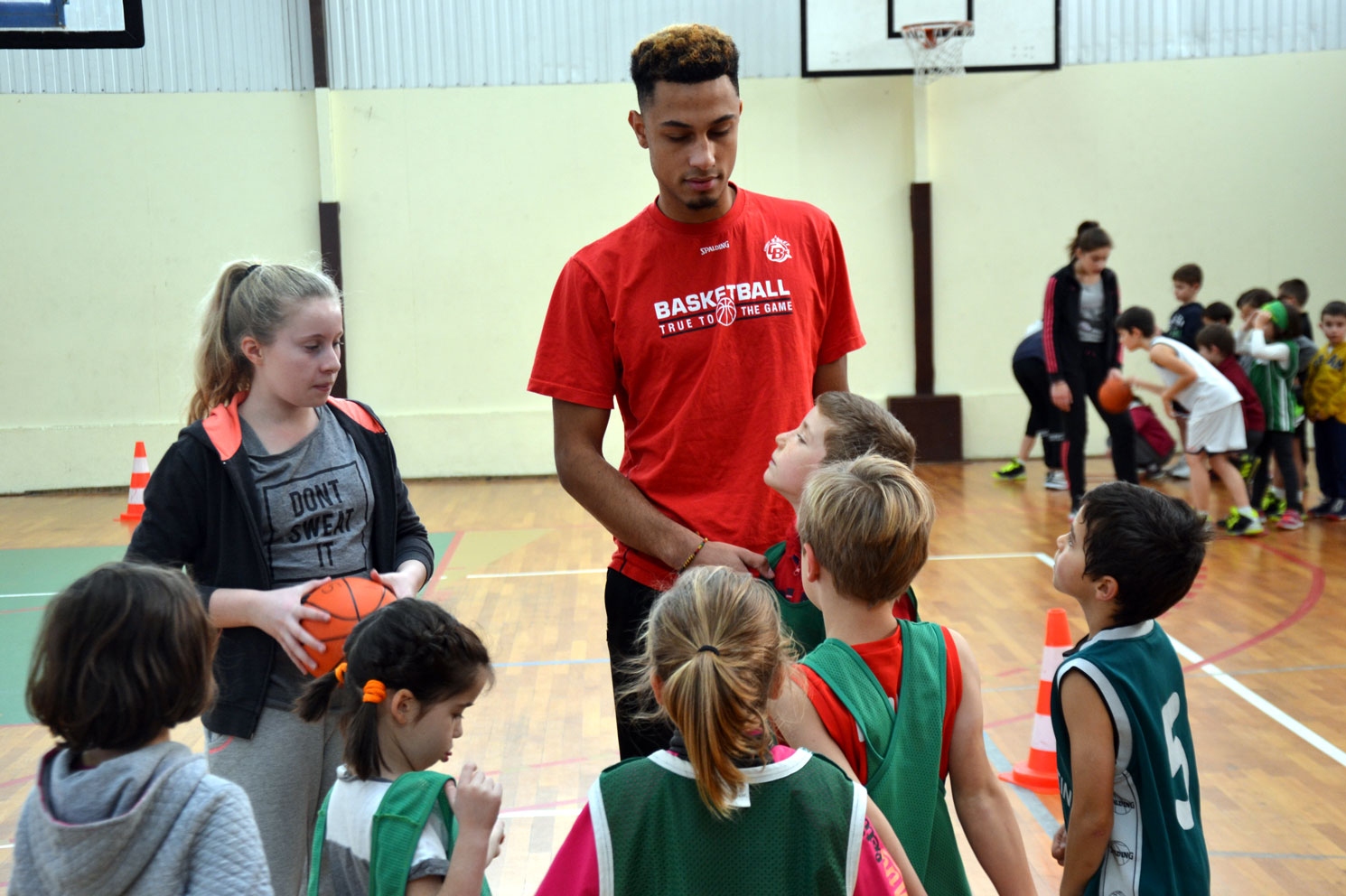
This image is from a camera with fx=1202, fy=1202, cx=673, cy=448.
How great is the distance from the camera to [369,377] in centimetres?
1049

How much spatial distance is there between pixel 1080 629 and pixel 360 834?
14.6 feet

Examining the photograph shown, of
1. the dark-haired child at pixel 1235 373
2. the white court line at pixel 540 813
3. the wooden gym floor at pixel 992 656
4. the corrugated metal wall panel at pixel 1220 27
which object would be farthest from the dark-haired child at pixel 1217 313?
the white court line at pixel 540 813

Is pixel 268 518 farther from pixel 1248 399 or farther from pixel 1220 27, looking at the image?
pixel 1220 27

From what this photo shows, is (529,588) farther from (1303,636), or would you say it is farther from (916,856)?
(916,856)

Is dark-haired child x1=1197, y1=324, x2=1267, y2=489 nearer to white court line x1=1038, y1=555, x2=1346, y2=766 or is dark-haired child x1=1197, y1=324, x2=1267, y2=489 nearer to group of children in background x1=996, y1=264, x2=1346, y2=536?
group of children in background x1=996, y1=264, x2=1346, y2=536

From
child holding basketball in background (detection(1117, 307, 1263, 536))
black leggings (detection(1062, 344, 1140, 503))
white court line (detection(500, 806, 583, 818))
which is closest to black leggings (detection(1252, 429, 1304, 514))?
child holding basketball in background (detection(1117, 307, 1263, 536))

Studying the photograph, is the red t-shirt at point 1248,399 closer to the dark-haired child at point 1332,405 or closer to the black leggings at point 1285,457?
the black leggings at point 1285,457

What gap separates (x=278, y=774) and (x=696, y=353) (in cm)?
100

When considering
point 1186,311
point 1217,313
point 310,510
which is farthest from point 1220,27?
point 310,510

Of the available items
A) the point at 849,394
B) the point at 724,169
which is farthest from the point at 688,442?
the point at 724,169

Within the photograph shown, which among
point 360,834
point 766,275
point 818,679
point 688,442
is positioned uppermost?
point 766,275

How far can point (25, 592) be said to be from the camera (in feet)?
21.5

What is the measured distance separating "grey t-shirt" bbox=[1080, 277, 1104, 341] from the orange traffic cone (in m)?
3.97

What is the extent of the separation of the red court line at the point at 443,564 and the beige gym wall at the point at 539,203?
116 inches
